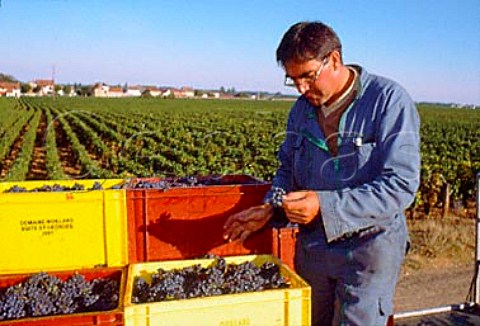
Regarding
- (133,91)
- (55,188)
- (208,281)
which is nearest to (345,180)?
(208,281)

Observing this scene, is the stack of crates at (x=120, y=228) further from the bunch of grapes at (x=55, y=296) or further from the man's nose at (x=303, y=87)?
the man's nose at (x=303, y=87)

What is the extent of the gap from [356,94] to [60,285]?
149cm

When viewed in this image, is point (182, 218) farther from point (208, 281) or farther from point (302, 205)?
point (302, 205)

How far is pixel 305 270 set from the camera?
2.42 meters

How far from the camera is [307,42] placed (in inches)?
79.4

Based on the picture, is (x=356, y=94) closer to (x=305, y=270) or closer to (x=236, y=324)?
(x=305, y=270)

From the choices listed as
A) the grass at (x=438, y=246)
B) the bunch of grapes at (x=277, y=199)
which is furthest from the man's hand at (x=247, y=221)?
the grass at (x=438, y=246)

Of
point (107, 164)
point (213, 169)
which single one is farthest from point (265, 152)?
point (107, 164)

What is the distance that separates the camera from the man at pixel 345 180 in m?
1.96

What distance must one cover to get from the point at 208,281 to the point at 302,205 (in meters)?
0.52

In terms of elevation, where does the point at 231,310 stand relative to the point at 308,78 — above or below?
below

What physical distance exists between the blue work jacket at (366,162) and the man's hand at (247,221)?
227mm

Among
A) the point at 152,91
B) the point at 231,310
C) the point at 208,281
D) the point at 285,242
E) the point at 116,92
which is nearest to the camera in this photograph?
the point at 231,310

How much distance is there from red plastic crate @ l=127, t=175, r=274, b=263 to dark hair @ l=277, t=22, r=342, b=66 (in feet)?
4.81
